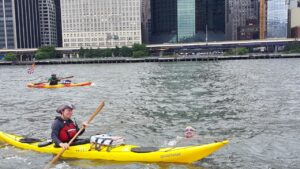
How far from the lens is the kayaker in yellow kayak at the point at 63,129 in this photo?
50.1 feet

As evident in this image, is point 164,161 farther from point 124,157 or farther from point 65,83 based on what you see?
point 65,83

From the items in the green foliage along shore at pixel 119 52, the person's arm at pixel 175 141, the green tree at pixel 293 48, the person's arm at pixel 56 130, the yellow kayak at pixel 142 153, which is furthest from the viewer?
the green foliage along shore at pixel 119 52

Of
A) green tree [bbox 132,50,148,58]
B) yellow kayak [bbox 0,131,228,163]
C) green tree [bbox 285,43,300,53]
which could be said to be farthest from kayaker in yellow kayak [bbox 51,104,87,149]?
green tree [bbox 285,43,300,53]

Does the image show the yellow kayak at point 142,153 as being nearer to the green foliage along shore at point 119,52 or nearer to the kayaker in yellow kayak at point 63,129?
the kayaker in yellow kayak at point 63,129

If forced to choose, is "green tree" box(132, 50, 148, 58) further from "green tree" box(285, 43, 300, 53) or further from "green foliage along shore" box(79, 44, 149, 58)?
"green tree" box(285, 43, 300, 53)

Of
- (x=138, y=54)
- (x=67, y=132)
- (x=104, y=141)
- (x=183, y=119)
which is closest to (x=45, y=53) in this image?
(x=138, y=54)

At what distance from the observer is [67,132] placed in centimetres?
1564

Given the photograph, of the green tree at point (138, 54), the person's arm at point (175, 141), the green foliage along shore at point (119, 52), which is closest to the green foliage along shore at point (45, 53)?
the green foliage along shore at point (119, 52)

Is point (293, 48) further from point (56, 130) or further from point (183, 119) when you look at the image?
point (56, 130)

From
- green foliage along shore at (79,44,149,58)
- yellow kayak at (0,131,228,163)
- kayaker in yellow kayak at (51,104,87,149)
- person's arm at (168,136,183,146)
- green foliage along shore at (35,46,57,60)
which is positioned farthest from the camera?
green foliage along shore at (35,46,57,60)

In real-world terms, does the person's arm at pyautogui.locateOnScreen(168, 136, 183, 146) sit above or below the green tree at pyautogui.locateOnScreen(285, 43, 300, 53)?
below

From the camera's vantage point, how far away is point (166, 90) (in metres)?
40.3

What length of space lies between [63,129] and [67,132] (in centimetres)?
22

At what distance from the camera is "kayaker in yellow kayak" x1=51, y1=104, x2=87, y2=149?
601 inches
